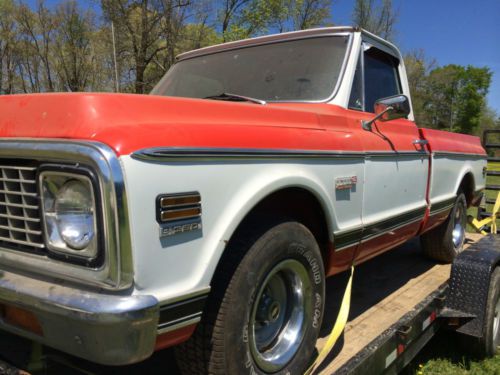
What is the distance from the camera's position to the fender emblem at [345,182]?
236 centimetres

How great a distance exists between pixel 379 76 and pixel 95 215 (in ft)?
9.01

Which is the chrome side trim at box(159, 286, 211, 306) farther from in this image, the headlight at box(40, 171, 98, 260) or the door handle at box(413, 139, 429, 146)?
the door handle at box(413, 139, 429, 146)

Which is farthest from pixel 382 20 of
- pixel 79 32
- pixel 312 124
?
pixel 312 124

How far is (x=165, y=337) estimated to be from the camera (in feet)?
4.83

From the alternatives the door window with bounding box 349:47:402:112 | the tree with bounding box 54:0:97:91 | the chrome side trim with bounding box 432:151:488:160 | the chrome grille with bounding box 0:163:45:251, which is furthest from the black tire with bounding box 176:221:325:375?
the tree with bounding box 54:0:97:91

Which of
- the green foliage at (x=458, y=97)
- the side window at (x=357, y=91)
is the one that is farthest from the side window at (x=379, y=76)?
the green foliage at (x=458, y=97)

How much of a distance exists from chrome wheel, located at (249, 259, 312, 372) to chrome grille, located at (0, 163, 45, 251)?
94 cm

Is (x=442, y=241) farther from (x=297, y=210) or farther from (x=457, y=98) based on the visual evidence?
(x=457, y=98)

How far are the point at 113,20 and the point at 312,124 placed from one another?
→ 1993cm

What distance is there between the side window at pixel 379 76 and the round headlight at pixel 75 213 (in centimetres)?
222

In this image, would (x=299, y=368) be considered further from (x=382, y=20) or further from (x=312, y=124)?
(x=382, y=20)

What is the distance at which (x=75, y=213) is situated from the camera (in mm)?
1411

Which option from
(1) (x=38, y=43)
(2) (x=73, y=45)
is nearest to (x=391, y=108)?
(2) (x=73, y=45)

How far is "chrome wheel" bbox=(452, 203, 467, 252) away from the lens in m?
4.68
